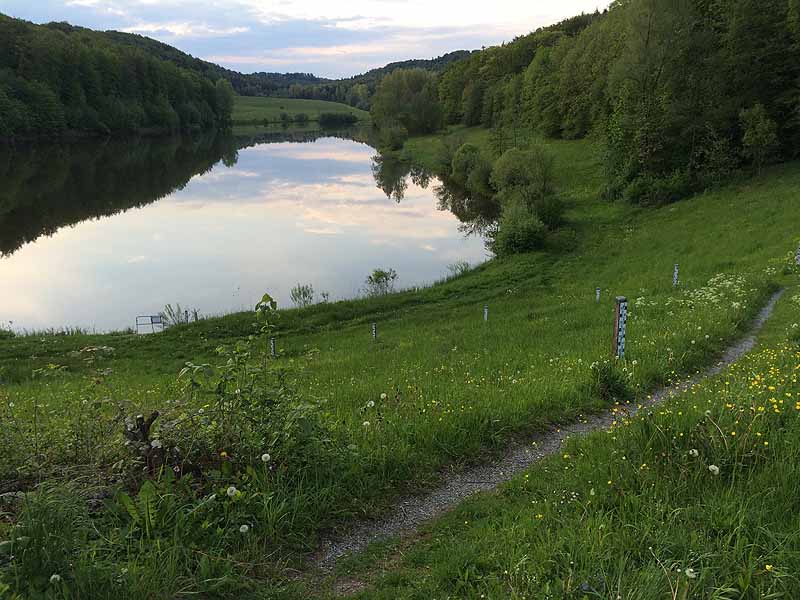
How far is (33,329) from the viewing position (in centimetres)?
2645

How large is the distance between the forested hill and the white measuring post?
10867cm

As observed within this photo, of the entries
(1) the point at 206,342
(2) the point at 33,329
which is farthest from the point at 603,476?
(2) the point at 33,329

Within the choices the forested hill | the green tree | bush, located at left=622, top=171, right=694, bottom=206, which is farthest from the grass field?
the forested hill

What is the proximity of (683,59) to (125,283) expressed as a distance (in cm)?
3984

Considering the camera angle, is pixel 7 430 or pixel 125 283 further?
pixel 125 283

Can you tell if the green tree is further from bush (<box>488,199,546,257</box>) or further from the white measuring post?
the white measuring post

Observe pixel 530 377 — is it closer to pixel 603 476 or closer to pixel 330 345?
pixel 603 476

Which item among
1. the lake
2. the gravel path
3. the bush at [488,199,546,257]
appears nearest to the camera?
the gravel path

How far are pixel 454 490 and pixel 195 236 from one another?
136 feet

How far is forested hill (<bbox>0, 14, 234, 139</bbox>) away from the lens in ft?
325

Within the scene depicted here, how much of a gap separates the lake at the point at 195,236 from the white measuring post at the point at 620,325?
2114 centimetres

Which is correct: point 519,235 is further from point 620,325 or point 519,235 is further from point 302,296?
point 620,325

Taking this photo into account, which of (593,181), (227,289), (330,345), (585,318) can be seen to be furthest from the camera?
(593,181)

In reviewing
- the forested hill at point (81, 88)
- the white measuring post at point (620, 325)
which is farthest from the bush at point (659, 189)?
the forested hill at point (81, 88)
